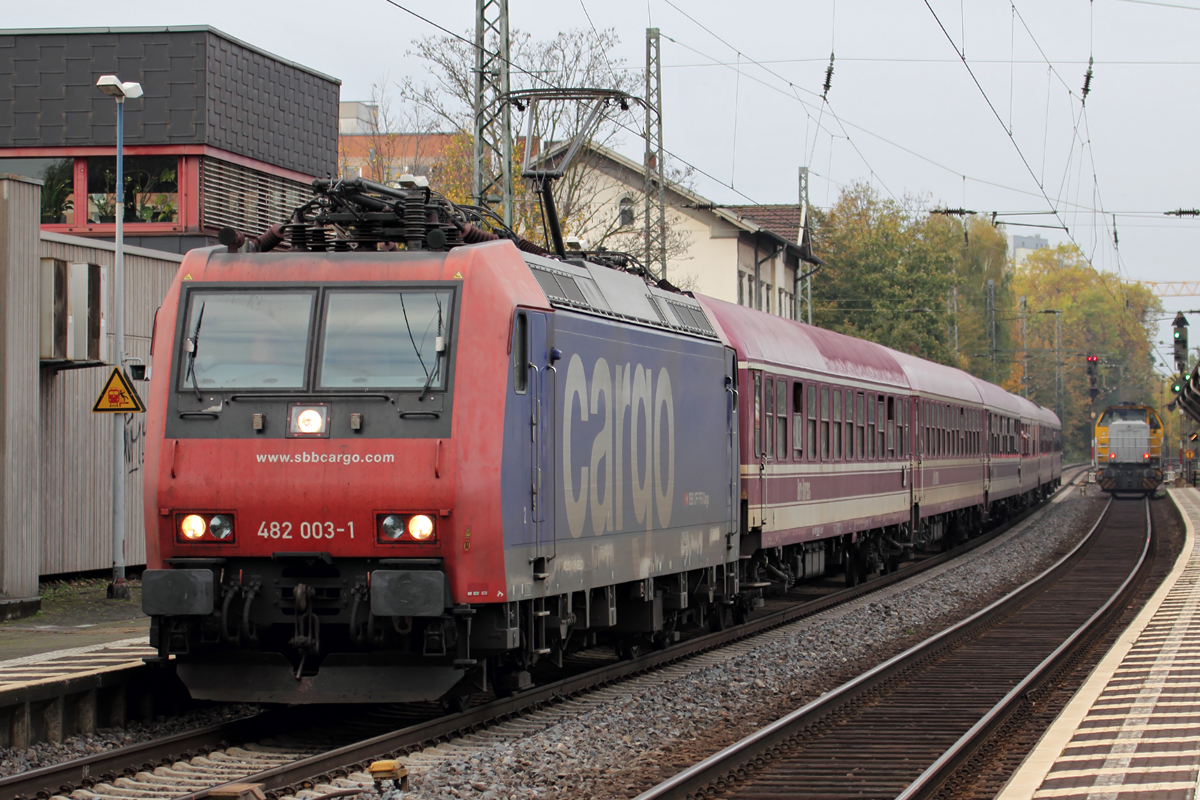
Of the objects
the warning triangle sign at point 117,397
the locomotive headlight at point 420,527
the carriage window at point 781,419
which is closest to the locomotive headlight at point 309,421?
the locomotive headlight at point 420,527

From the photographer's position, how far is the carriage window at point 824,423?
1903cm

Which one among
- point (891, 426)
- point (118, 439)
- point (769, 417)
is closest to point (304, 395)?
point (118, 439)

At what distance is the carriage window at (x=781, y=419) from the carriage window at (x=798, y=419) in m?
0.37

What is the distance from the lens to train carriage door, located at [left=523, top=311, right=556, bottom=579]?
32.2 feet

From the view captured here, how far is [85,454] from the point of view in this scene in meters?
17.8

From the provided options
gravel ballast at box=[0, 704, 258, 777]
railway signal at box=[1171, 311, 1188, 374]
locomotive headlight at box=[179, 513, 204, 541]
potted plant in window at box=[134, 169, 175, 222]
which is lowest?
gravel ballast at box=[0, 704, 258, 777]

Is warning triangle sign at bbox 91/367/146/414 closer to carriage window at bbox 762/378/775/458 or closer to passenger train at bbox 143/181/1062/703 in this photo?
passenger train at bbox 143/181/1062/703

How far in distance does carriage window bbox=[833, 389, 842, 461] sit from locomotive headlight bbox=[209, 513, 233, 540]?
11.6 meters

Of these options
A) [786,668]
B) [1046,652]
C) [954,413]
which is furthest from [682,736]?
[954,413]

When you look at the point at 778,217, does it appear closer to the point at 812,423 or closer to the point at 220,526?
the point at 812,423

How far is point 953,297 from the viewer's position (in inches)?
2948

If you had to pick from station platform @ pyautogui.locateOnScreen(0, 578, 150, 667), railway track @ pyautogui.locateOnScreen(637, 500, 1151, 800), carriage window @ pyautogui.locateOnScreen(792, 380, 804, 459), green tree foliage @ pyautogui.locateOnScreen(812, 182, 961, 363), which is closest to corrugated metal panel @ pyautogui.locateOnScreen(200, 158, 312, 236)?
station platform @ pyautogui.locateOnScreen(0, 578, 150, 667)

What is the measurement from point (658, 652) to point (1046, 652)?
13.5 feet

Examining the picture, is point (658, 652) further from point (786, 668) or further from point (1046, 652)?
point (1046, 652)
